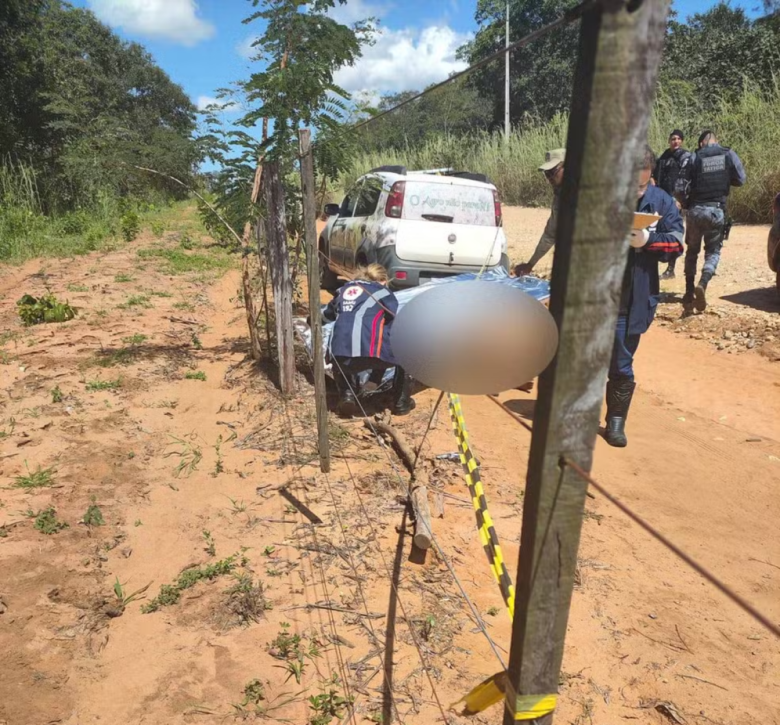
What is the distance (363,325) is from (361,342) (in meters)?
0.14

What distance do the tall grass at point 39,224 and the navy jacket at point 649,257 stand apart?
10.4 metres

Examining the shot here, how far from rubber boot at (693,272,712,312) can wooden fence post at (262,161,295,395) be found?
474cm

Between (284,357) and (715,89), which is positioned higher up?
(715,89)

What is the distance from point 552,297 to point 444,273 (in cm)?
584

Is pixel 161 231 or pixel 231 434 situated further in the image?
pixel 161 231

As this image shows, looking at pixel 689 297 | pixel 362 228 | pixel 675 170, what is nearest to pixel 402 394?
pixel 362 228

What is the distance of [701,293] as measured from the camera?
21.5 ft

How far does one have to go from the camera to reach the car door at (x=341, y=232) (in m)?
7.94

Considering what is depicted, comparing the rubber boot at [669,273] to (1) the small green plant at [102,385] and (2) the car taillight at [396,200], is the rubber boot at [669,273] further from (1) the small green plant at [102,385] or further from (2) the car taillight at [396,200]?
(1) the small green plant at [102,385]

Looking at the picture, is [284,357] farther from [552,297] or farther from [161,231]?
[161,231]

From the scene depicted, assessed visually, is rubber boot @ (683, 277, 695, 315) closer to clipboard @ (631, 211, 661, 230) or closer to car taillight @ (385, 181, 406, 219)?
car taillight @ (385, 181, 406, 219)

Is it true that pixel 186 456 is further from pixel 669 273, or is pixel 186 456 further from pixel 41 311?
pixel 669 273

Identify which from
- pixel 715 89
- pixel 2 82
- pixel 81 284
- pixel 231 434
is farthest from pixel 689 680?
pixel 715 89

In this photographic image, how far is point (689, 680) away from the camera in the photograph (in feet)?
7.54
